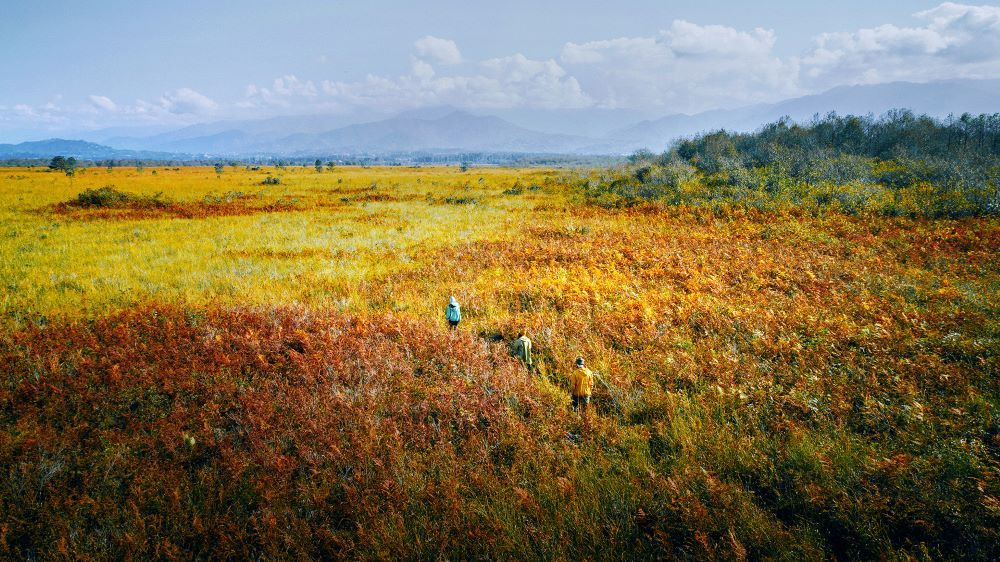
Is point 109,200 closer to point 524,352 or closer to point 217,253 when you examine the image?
point 217,253

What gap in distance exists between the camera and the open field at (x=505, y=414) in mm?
3775

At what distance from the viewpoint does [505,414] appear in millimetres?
5453

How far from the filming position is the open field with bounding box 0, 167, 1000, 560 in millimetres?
3775

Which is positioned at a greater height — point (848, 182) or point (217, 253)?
point (848, 182)

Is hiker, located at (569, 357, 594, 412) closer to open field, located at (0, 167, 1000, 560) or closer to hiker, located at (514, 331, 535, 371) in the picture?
open field, located at (0, 167, 1000, 560)

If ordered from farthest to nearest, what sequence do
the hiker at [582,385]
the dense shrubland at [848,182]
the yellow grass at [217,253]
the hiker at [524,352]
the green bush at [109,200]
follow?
the green bush at [109,200]
the dense shrubland at [848,182]
the yellow grass at [217,253]
the hiker at [524,352]
the hiker at [582,385]

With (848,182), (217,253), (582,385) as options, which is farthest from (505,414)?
(848,182)

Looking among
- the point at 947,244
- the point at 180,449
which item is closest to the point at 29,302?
the point at 180,449

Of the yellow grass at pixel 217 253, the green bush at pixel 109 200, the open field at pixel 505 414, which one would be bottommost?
the open field at pixel 505 414

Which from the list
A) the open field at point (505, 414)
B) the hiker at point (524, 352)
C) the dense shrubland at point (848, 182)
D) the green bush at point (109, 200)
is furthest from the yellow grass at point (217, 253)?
the dense shrubland at point (848, 182)

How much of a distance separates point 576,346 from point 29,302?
1275cm

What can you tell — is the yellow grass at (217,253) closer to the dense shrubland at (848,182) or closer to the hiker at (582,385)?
the hiker at (582,385)

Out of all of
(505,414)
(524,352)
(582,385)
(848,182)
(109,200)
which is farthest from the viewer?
(109,200)

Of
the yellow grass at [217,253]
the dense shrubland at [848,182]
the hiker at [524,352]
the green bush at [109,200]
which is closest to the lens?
the hiker at [524,352]
